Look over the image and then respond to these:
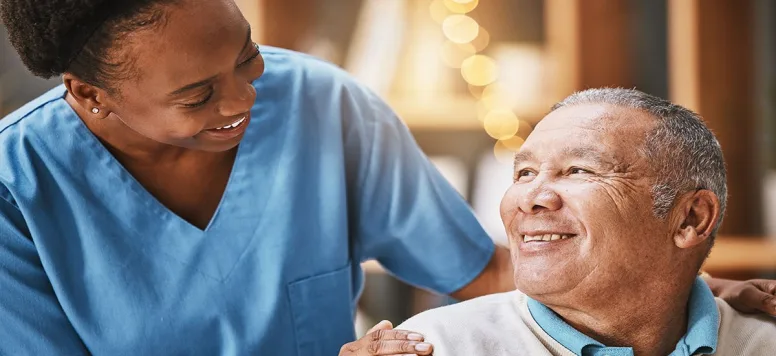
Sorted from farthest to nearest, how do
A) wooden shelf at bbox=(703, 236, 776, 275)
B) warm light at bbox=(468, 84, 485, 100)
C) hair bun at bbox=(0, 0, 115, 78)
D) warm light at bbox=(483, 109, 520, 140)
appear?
warm light at bbox=(468, 84, 485, 100) < warm light at bbox=(483, 109, 520, 140) < wooden shelf at bbox=(703, 236, 776, 275) < hair bun at bbox=(0, 0, 115, 78)

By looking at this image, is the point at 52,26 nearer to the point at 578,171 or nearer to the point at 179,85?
the point at 179,85

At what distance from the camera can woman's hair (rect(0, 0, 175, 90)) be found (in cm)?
117

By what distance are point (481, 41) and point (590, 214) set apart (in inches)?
74.3

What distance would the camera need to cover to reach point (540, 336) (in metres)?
1.35

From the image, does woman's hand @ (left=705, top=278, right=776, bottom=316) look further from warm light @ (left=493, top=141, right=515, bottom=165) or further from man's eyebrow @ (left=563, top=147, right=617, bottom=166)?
warm light @ (left=493, top=141, right=515, bottom=165)

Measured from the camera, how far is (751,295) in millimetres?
1440

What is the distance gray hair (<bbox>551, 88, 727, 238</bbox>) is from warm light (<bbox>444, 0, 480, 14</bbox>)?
175cm

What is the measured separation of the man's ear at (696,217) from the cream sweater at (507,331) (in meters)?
0.18

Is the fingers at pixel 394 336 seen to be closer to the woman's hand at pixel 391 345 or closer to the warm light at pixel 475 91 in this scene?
→ the woman's hand at pixel 391 345

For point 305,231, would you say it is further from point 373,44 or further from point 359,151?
point 373,44

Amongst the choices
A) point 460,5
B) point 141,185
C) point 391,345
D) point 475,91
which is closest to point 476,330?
point 391,345

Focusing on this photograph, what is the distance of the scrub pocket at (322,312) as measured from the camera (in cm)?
155

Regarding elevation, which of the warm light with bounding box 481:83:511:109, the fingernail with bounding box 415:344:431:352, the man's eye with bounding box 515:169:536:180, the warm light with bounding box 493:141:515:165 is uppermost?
the man's eye with bounding box 515:169:536:180

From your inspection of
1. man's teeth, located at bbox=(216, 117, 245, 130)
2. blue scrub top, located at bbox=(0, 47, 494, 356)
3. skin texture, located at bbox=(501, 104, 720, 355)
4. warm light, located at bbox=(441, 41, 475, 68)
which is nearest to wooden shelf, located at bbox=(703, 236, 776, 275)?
warm light, located at bbox=(441, 41, 475, 68)
